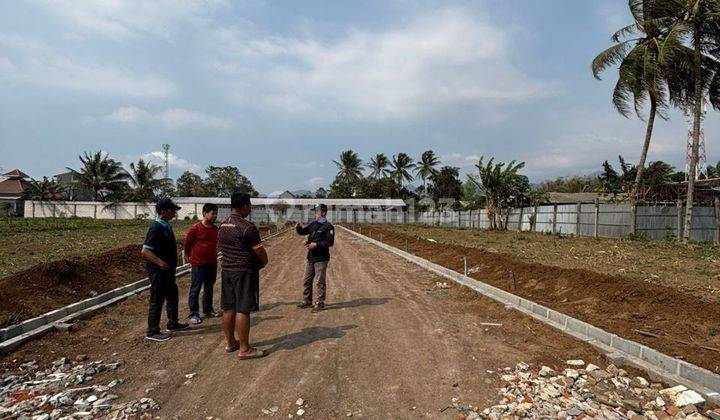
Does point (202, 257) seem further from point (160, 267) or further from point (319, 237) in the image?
point (319, 237)

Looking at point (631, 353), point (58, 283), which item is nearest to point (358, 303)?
point (631, 353)

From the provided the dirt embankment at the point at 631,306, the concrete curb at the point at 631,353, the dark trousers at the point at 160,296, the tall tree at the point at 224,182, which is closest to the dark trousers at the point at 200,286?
the dark trousers at the point at 160,296

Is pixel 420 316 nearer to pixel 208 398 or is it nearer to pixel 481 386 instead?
pixel 481 386

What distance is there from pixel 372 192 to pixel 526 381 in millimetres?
67718

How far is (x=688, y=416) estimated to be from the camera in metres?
3.88

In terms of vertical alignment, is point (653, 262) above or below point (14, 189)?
below

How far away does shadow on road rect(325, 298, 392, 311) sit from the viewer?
7926mm

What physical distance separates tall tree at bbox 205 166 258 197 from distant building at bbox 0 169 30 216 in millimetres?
23496

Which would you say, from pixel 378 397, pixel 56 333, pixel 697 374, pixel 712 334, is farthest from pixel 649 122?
pixel 56 333

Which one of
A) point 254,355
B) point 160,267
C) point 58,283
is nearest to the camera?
point 254,355

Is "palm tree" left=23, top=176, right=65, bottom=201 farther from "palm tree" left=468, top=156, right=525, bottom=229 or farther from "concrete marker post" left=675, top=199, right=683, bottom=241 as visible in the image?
"concrete marker post" left=675, top=199, right=683, bottom=241

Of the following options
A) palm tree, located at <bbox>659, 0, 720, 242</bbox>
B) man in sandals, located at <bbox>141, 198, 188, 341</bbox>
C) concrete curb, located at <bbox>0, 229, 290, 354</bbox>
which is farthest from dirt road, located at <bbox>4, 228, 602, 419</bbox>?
palm tree, located at <bbox>659, 0, 720, 242</bbox>

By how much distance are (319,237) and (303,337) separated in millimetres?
1966

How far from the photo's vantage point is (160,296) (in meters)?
5.95
